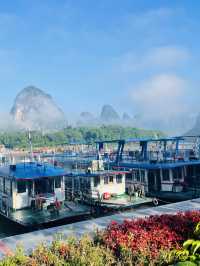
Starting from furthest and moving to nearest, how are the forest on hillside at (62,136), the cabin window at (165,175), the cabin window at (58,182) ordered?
the forest on hillside at (62,136) < the cabin window at (165,175) < the cabin window at (58,182)

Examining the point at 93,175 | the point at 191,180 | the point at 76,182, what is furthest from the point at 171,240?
the point at 191,180

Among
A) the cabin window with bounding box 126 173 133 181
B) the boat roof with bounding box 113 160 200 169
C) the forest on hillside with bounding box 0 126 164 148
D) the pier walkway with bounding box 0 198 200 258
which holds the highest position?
the forest on hillside with bounding box 0 126 164 148

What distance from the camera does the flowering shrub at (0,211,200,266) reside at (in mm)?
8289

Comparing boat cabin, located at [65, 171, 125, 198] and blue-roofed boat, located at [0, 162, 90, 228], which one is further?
boat cabin, located at [65, 171, 125, 198]

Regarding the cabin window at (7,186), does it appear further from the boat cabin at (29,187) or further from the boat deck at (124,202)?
the boat deck at (124,202)

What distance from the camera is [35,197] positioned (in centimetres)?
2036

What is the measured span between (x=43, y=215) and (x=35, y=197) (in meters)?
1.76

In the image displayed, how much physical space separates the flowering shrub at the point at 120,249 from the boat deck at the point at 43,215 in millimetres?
8508

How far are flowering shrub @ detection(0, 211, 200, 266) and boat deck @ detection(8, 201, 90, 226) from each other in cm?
851

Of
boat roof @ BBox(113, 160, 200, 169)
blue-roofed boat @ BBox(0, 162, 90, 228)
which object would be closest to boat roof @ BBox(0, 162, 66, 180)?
blue-roofed boat @ BBox(0, 162, 90, 228)

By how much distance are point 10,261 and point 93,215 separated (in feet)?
42.8

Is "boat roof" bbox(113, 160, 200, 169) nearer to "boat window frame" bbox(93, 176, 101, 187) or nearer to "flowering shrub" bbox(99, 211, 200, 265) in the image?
"boat window frame" bbox(93, 176, 101, 187)

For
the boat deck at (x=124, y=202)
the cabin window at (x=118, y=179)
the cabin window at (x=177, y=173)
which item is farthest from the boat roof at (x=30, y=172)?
the cabin window at (x=177, y=173)

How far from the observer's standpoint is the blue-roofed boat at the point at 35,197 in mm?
19094
